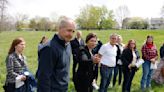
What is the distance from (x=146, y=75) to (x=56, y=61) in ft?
23.9

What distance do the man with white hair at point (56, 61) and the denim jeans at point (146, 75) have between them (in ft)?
22.9

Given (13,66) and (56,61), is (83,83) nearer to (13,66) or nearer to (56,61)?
(13,66)

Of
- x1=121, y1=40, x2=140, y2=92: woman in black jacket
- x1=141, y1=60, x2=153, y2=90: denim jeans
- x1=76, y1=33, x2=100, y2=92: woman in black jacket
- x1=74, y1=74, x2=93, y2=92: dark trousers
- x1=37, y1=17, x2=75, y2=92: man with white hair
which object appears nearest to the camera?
x1=37, y1=17, x2=75, y2=92: man with white hair

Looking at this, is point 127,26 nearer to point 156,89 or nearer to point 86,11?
point 86,11

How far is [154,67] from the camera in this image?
39.0 ft

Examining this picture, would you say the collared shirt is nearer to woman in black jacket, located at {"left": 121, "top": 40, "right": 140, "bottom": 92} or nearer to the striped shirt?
woman in black jacket, located at {"left": 121, "top": 40, "right": 140, "bottom": 92}

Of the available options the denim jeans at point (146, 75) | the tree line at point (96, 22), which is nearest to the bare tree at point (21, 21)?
the tree line at point (96, 22)

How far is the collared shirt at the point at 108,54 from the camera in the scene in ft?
33.7

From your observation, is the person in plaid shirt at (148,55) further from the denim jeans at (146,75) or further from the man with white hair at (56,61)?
Answer: the man with white hair at (56,61)

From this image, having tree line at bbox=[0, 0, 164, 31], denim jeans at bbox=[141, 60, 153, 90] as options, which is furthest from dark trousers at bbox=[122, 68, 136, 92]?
tree line at bbox=[0, 0, 164, 31]

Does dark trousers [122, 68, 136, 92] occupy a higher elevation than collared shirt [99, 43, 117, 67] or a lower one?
lower

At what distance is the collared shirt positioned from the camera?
10281 mm

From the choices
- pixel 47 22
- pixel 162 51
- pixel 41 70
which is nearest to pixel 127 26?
pixel 47 22

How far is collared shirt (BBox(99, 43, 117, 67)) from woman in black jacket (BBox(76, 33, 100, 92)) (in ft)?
6.00
